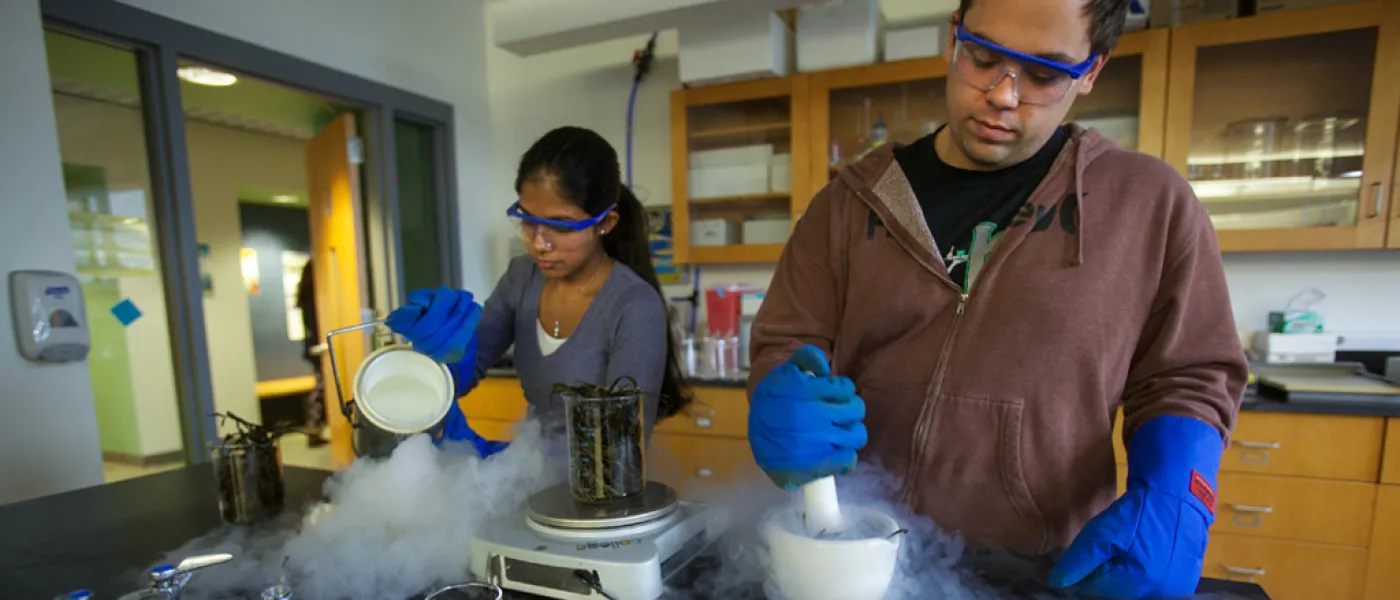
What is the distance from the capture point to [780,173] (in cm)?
284

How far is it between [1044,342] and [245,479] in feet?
4.69

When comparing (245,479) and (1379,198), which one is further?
(1379,198)

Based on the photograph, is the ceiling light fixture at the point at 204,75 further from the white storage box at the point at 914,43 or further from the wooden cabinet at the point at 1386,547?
the wooden cabinet at the point at 1386,547

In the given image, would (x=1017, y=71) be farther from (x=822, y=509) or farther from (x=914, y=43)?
(x=914, y=43)

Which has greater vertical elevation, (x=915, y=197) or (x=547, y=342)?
(x=915, y=197)

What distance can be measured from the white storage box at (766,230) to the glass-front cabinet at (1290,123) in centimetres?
149

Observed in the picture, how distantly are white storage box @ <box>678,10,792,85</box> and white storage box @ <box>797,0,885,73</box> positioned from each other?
114 mm

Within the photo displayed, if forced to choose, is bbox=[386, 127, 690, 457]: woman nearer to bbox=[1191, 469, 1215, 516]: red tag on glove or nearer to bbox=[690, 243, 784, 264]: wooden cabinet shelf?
bbox=[1191, 469, 1215, 516]: red tag on glove

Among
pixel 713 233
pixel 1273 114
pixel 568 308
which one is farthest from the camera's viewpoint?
pixel 713 233

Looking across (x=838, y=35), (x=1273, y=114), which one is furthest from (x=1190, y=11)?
(x=838, y=35)

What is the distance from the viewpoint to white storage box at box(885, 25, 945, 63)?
2.51m

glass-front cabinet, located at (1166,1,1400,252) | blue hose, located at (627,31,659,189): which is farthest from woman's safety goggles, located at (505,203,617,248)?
glass-front cabinet, located at (1166,1,1400,252)

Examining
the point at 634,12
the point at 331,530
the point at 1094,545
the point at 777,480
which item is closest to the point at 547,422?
the point at 331,530

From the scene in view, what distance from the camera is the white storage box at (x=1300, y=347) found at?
232 cm
